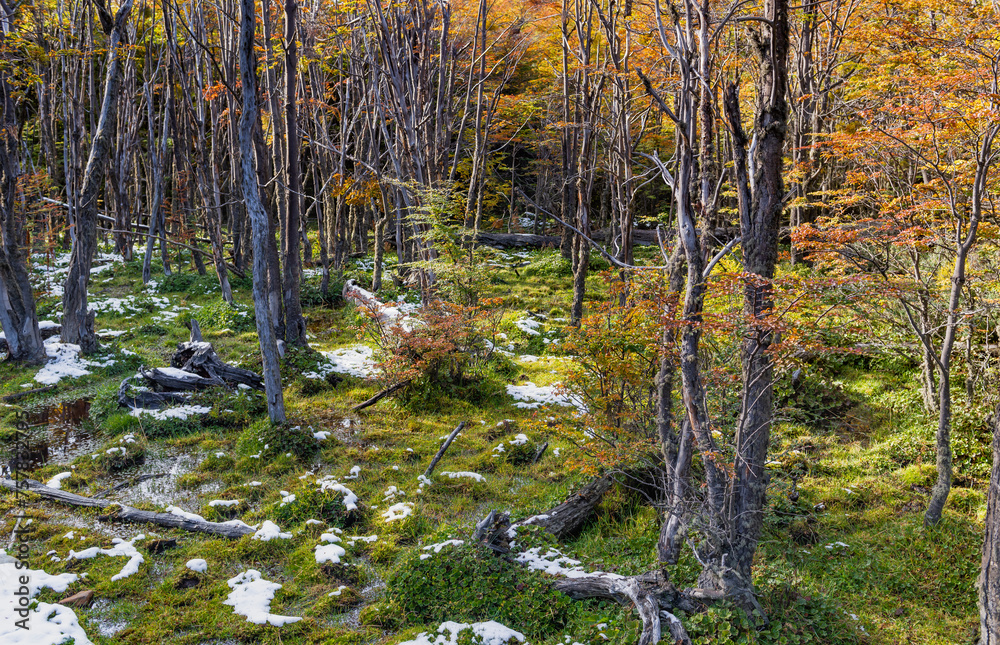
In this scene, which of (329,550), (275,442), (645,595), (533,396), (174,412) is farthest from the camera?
(533,396)

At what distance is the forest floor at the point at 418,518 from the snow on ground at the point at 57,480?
41 mm

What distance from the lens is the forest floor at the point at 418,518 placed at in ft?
15.3

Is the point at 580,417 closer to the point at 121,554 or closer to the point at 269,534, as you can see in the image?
the point at 269,534

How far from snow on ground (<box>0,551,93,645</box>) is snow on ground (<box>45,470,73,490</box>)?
180 centimetres

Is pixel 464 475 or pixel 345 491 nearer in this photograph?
pixel 345 491

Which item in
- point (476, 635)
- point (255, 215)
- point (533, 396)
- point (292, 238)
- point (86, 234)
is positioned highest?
point (255, 215)

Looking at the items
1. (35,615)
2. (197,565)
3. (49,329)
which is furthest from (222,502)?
(49,329)

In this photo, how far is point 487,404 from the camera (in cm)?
957

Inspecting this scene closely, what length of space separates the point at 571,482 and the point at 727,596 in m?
2.82

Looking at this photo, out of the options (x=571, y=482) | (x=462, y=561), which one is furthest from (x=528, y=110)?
(x=462, y=561)

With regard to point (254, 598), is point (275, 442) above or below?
above

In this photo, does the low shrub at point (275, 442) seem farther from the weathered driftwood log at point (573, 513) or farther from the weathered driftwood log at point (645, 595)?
the weathered driftwood log at point (645, 595)

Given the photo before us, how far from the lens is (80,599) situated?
4648mm

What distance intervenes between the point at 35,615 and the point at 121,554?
99cm
